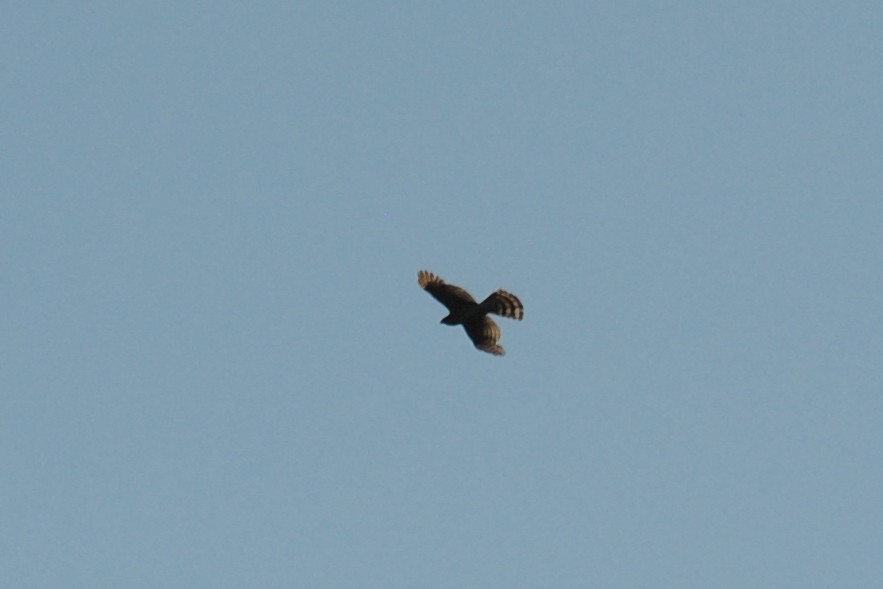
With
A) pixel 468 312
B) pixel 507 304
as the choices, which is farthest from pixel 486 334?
pixel 507 304

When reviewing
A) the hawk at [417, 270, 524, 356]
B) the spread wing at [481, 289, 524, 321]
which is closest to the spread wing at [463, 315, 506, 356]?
the hawk at [417, 270, 524, 356]

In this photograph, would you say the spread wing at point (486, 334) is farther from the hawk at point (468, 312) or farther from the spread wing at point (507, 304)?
the spread wing at point (507, 304)

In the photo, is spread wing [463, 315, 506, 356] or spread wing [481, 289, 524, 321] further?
spread wing [463, 315, 506, 356]

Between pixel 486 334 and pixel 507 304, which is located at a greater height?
pixel 507 304

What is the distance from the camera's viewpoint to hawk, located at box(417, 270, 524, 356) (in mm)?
70438

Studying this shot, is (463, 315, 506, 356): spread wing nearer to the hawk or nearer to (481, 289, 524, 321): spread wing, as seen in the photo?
the hawk

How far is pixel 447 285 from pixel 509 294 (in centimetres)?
175

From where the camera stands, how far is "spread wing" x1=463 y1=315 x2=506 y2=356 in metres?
70.7

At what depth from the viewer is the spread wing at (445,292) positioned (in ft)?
231

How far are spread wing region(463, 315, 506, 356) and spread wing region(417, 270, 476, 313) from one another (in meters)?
0.54

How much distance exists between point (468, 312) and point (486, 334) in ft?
2.62

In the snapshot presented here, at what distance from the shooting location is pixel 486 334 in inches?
2790

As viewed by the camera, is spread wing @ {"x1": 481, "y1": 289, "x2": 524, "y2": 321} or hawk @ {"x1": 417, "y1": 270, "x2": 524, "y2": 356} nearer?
spread wing @ {"x1": 481, "y1": 289, "x2": 524, "y2": 321}

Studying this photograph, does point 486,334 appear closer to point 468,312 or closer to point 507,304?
point 468,312
